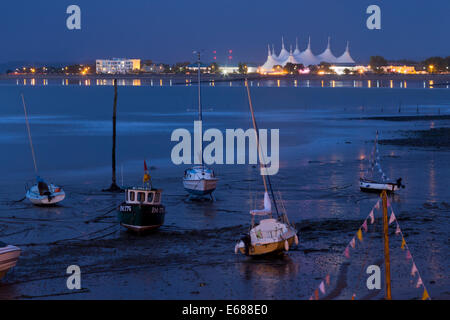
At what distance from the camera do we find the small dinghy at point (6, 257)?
16078 mm

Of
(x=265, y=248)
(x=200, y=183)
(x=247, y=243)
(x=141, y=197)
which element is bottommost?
(x=265, y=248)

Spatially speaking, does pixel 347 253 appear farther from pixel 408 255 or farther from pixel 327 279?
pixel 327 279

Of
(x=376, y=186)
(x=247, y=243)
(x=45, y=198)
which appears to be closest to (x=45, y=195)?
(x=45, y=198)

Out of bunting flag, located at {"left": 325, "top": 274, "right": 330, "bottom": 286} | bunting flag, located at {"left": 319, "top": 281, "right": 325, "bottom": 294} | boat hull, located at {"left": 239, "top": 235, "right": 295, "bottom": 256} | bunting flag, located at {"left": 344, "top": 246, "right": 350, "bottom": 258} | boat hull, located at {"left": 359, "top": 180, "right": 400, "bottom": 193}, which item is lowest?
bunting flag, located at {"left": 319, "top": 281, "right": 325, "bottom": 294}

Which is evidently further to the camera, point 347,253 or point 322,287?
point 347,253

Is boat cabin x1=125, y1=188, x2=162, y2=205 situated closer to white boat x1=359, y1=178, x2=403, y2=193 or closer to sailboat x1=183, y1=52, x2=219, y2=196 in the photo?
sailboat x1=183, y1=52, x2=219, y2=196

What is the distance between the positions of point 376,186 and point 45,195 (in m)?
12.5

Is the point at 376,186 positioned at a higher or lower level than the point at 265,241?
higher

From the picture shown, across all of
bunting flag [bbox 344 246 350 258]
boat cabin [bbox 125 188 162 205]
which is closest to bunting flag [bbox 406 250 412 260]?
bunting flag [bbox 344 246 350 258]

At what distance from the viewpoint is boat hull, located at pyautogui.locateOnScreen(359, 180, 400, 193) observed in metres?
28.0

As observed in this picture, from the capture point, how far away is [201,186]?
2767cm

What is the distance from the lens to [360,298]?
1549 centimetres

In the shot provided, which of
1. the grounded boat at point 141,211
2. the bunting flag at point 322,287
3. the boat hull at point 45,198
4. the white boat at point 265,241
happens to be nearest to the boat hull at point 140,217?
the grounded boat at point 141,211

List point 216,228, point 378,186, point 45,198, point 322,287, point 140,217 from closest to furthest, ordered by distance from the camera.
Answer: point 322,287, point 140,217, point 216,228, point 45,198, point 378,186
